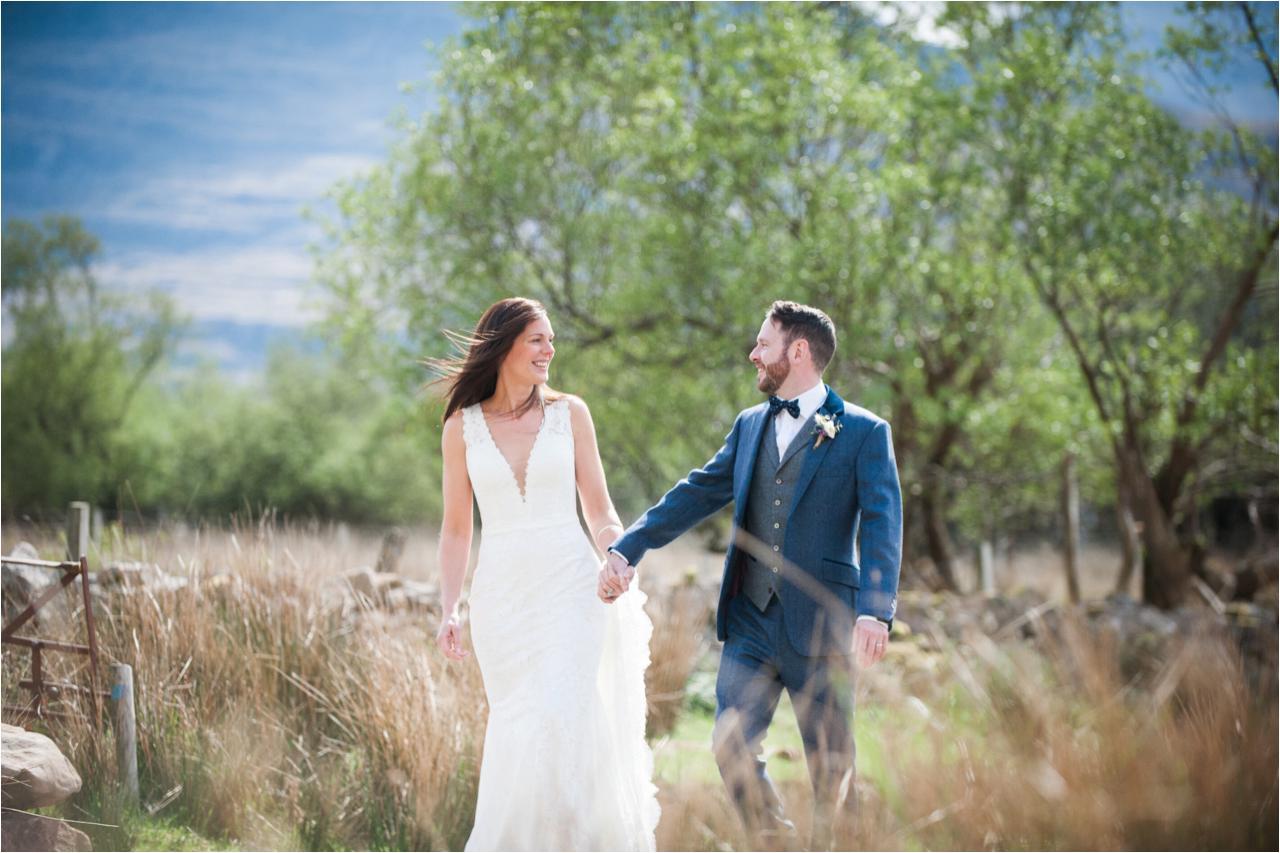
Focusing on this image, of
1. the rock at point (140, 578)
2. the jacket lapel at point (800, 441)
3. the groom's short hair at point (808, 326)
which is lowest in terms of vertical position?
the rock at point (140, 578)

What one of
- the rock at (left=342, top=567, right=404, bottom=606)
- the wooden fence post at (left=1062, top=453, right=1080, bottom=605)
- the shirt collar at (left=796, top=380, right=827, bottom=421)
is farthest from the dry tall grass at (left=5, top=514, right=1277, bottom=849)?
the wooden fence post at (left=1062, top=453, right=1080, bottom=605)

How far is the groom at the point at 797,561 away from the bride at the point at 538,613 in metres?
0.20

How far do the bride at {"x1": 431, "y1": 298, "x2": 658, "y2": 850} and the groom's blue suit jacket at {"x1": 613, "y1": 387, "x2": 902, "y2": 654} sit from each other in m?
0.24

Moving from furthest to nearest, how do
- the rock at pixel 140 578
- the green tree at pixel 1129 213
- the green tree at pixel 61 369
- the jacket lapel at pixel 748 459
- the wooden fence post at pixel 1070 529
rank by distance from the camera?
the green tree at pixel 61 369, the wooden fence post at pixel 1070 529, the green tree at pixel 1129 213, the rock at pixel 140 578, the jacket lapel at pixel 748 459

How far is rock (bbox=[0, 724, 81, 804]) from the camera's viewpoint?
361 centimetres

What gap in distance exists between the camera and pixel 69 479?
20375 millimetres

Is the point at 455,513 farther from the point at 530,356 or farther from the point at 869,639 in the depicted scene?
the point at 869,639

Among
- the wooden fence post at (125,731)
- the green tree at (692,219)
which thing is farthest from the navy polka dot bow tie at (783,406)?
the green tree at (692,219)

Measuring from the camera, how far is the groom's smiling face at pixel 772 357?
3469 mm

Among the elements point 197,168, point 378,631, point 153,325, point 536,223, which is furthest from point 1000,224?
point 197,168

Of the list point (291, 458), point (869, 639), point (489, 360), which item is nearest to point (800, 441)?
point (869, 639)

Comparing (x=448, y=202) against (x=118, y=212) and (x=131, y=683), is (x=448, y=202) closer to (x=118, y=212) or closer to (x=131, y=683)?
(x=131, y=683)

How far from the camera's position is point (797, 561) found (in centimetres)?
343

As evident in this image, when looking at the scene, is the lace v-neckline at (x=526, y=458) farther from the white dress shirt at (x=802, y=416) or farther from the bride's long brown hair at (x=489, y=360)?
the white dress shirt at (x=802, y=416)
